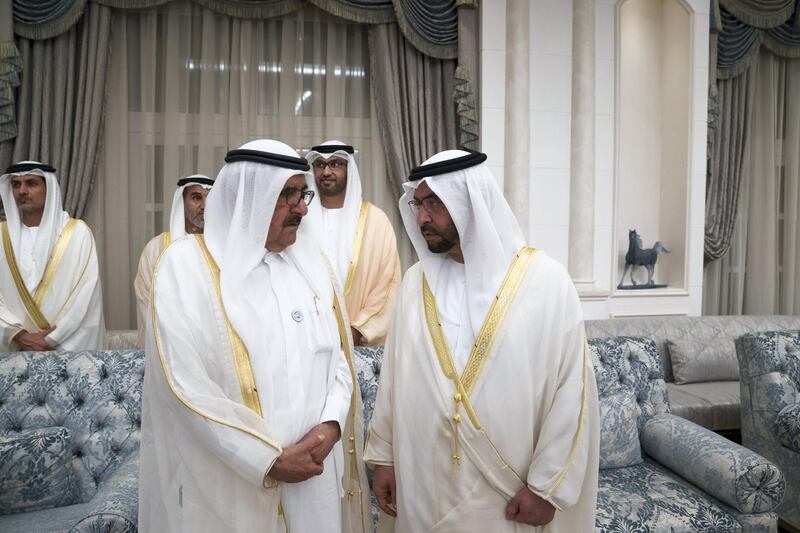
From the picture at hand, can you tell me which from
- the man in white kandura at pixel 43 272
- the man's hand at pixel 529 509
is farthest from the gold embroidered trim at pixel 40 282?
the man's hand at pixel 529 509

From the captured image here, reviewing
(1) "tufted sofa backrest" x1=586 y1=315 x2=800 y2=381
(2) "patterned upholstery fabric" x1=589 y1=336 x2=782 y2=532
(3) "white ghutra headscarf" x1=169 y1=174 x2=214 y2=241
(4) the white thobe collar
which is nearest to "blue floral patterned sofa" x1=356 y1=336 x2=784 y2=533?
(2) "patterned upholstery fabric" x1=589 y1=336 x2=782 y2=532

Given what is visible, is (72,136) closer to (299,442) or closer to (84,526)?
(84,526)

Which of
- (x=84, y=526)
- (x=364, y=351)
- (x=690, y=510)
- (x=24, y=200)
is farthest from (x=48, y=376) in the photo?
(x=690, y=510)

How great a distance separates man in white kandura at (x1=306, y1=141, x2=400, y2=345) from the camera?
3260 millimetres

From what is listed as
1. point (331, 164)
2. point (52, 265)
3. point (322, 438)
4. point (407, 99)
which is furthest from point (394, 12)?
point (322, 438)

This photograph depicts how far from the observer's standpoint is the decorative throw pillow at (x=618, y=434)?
8.36 ft

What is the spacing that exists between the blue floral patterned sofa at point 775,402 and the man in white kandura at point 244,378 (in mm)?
2267

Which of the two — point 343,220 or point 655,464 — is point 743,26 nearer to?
point 343,220

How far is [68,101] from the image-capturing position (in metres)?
4.29

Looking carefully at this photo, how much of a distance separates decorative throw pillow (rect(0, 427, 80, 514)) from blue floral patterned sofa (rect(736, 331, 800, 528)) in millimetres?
3019

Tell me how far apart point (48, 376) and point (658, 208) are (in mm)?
4874

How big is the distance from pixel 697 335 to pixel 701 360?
0.21 m

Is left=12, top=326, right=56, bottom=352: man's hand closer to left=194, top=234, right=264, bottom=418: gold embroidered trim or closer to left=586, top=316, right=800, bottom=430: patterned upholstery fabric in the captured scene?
left=194, top=234, right=264, bottom=418: gold embroidered trim

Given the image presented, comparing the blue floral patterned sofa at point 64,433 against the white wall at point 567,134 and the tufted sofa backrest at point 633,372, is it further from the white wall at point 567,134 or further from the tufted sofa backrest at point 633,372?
the white wall at point 567,134
